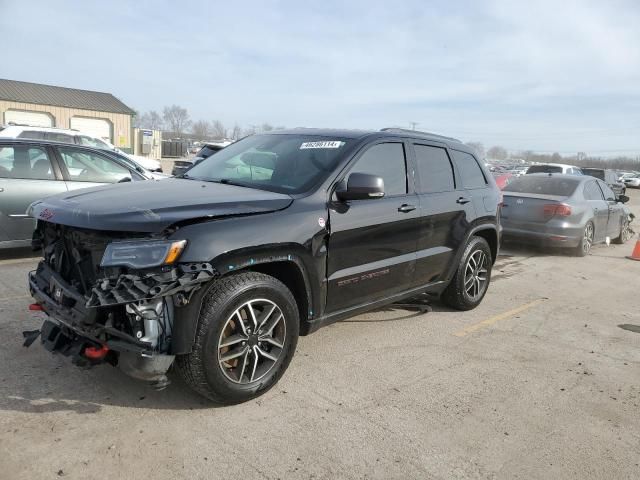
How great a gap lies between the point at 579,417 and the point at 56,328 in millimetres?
3501

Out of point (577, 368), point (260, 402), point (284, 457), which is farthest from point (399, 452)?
point (577, 368)

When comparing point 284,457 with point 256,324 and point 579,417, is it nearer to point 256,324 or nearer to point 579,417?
point 256,324

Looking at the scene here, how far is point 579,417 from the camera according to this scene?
3533mm

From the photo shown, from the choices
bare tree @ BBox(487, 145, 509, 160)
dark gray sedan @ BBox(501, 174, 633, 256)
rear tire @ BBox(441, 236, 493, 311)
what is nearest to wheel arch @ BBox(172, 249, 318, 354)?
rear tire @ BBox(441, 236, 493, 311)

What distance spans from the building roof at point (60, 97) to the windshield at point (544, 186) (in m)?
38.7

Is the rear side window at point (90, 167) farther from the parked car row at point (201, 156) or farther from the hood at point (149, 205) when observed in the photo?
the hood at point (149, 205)

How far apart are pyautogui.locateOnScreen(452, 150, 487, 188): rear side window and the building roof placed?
4100cm

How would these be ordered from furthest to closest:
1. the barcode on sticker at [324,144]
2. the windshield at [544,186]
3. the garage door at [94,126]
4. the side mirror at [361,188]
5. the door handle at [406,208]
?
the garage door at [94,126] → the windshield at [544,186] → the door handle at [406,208] → the barcode on sticker at [324,144] → the side mirror at [361,188]

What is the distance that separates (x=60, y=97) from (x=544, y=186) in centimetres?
4128

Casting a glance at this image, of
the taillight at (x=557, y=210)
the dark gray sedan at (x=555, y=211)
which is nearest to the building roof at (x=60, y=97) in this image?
the dark gray sedan at (x=555, y=211)

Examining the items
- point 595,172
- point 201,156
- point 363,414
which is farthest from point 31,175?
point 595,172

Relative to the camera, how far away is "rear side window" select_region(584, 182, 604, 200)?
396 inches

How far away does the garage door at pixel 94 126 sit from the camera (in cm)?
4072

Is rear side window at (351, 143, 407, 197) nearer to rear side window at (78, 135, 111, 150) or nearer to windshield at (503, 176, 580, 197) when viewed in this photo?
windshield at (503, 176, 580, 197)
